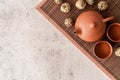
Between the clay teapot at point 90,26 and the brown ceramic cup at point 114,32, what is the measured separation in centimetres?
4

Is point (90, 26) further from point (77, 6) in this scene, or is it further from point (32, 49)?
point (32, 49)

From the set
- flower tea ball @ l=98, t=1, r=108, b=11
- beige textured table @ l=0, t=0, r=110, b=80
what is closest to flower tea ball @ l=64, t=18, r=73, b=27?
flower tea ball @ l=98, t=1, r=108, b=11

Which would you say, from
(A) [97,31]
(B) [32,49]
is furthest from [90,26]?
(B) [32,49]

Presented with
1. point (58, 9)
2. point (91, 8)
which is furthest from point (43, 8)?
point (91, 8)

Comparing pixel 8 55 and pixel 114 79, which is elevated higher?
pixel 114 79

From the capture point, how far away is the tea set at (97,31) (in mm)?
1004

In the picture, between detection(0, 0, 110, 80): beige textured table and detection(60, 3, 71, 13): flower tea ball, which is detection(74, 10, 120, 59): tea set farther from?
detection(0, 0, 110, 80): beige textured table

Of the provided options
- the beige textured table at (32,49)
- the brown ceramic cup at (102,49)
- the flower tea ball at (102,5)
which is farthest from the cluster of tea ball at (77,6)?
the beige textured table at (32,49)

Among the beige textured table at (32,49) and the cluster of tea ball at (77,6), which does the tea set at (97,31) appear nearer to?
the cluster of tea ball at (77,6)

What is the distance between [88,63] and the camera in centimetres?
132

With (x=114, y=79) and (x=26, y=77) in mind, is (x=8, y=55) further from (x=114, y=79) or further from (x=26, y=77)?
(x=114, y=79)

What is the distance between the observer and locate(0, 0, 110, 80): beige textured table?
1348mm

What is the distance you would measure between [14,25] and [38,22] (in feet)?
0.40

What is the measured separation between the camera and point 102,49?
1.07 m
